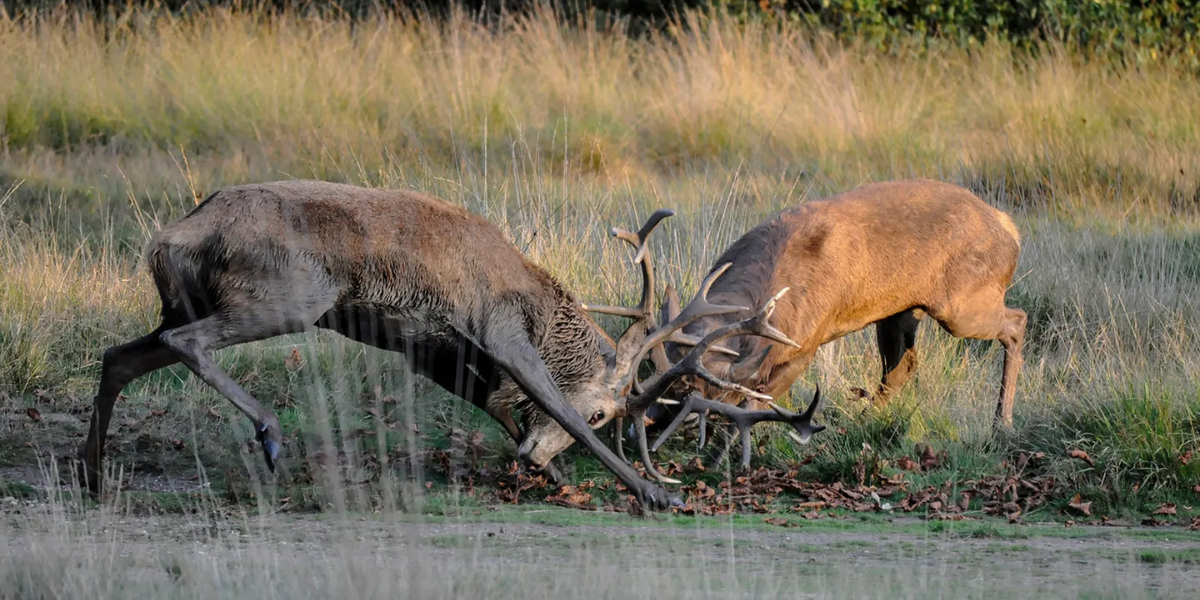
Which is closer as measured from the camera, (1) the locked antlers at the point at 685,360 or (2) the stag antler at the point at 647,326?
(1) the locked antlers at the point at 685,360

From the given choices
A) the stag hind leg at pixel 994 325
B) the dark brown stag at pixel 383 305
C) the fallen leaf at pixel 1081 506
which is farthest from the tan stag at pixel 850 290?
the fallen leaf at pixel 1081 506

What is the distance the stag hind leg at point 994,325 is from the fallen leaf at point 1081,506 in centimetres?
155

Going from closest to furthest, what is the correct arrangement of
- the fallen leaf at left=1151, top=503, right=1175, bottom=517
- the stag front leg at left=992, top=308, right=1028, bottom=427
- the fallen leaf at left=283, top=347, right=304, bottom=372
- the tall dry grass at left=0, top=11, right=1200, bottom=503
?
the fallen leaf at left=1151, top=503, right=1175, bottom=517
the tall dry grass at left=0, top=11, right=1200, bottom=503
the stag front leg at left=992, top=308, right=1028, bottom=427
the fallen leaf at left=283, top=347, right=304, bottom=372

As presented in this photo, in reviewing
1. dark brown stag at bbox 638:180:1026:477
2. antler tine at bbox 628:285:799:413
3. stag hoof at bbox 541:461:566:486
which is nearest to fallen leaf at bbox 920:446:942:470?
dark brown stag at bbox 638:180:1026:477

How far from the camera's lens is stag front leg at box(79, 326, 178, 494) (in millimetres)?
7469

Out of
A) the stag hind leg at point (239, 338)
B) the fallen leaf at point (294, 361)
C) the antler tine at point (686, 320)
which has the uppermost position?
the stag hind leg at point (239, 338)

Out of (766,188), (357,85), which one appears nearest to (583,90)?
(357,85)

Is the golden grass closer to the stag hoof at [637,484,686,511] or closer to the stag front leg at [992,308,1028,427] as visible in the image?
the stag front leg at [992,308,1028,427]

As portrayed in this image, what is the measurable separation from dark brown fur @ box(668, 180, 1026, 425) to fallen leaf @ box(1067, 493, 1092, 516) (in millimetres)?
1124

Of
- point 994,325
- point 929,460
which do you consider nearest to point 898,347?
point 994,325

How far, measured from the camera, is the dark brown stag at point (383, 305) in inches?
280

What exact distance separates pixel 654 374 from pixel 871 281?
1.60 m

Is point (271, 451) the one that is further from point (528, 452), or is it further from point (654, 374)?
point (654, 374)

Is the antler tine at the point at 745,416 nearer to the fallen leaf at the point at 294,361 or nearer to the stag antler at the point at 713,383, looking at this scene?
the stag antler at the point at 713,383
